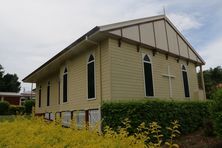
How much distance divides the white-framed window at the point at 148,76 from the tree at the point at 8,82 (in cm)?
4152

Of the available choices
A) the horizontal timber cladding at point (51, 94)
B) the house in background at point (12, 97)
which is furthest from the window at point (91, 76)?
the house in background at point (12, 97)

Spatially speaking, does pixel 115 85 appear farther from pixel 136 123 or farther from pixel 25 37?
pixel 25 37

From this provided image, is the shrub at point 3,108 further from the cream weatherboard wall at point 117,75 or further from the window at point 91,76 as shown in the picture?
the window at point 91,76

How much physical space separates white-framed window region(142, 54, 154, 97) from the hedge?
1.77 metres

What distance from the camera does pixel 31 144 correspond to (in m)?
3.04

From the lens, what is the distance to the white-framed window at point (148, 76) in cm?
1140

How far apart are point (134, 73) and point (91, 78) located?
6.63ft

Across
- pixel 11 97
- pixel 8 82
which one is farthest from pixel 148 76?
pixel 8 82

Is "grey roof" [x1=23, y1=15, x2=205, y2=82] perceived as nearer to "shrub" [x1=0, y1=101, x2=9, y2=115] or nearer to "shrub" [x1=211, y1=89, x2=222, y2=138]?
"shrub" [x1=211, y1=89, x2=222, y2=138]

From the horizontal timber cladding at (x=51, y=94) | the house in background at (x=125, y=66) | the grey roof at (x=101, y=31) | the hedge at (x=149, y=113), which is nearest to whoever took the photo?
the hedge at (x=149, y=113)

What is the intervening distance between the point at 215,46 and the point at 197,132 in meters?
11.0

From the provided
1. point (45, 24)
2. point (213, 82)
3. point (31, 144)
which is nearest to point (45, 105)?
point (45, 24)

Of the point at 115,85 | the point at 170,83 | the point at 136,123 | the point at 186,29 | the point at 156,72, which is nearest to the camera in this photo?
the point at 136,123

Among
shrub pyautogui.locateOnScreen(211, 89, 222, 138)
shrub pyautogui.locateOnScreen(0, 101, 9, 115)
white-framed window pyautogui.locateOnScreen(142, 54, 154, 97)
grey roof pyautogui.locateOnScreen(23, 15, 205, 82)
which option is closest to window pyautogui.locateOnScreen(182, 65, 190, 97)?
grey roof pyautogui.locateOnScreen(23, 15, 205, 82)
